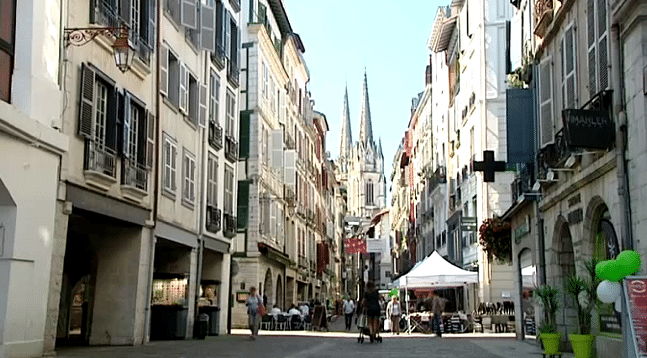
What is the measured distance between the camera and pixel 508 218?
88.5 feet

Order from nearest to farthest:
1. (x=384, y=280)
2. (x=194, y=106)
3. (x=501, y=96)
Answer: (x=194, y=106) < (x=501, y=96) < (x=384, y=280)

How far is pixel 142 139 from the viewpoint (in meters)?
20.5

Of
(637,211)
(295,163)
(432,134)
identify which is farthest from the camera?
(432,134)

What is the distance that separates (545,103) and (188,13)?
9.85 m

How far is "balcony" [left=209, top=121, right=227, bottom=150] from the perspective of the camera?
27.2 metres

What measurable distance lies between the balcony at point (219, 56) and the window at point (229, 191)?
11.6 feet

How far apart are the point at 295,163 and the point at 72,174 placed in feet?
105

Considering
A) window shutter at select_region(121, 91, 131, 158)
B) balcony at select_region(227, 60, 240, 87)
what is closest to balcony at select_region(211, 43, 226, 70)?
balcony at select_region(227, 60, 240, 87)

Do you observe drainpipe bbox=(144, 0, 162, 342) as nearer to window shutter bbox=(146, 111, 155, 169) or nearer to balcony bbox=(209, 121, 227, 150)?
window shutter bbox=(146, 111, 155, 169)

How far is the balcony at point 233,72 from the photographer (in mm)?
29812

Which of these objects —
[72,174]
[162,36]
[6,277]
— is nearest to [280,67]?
[162,36]

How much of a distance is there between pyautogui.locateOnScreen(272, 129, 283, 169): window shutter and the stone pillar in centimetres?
2619

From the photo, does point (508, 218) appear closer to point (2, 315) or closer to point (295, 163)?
point (2, 315)

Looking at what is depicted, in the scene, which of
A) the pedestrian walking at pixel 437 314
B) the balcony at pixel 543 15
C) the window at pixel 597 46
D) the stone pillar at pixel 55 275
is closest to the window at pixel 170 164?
the stone pillar at pixel 55 275
